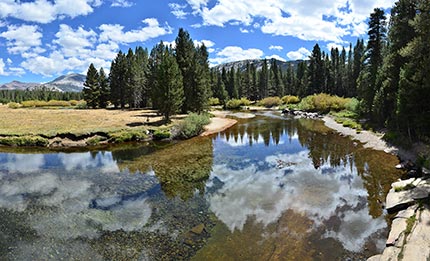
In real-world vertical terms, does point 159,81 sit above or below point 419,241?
above

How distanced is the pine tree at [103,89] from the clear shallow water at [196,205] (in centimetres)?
4974

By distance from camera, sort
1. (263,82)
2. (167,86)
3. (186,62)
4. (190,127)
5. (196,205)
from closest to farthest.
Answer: (196,205) → (190,127) → (167,86) → (186,62) → (263,82)

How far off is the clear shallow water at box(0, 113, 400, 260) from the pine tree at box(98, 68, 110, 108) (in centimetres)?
4974

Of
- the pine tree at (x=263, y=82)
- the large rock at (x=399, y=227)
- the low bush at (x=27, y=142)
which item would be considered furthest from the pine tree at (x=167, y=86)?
the pine tree at (x=263, y=82)

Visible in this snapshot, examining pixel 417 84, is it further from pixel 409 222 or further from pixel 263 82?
pixel 263 82

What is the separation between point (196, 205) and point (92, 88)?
66.3 m

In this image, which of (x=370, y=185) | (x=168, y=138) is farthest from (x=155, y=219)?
(x=168, y=138)

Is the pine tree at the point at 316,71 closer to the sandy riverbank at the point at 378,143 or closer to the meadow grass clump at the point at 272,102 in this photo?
the meadow grass clump at the point at 272,102

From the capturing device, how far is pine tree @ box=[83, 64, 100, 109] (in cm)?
7100

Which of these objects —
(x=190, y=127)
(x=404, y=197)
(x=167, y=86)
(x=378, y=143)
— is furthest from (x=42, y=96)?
(x=404, y=197)

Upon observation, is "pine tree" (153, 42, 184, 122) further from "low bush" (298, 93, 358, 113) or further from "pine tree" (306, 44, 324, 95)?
"pine tree" (306, 44, 324, 95)

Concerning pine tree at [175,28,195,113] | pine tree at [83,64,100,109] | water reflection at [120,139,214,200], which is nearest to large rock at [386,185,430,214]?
water reflection at [120,139,214,200]

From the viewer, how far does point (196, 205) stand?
1495cm

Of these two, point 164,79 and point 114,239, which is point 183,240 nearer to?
point 114,239
